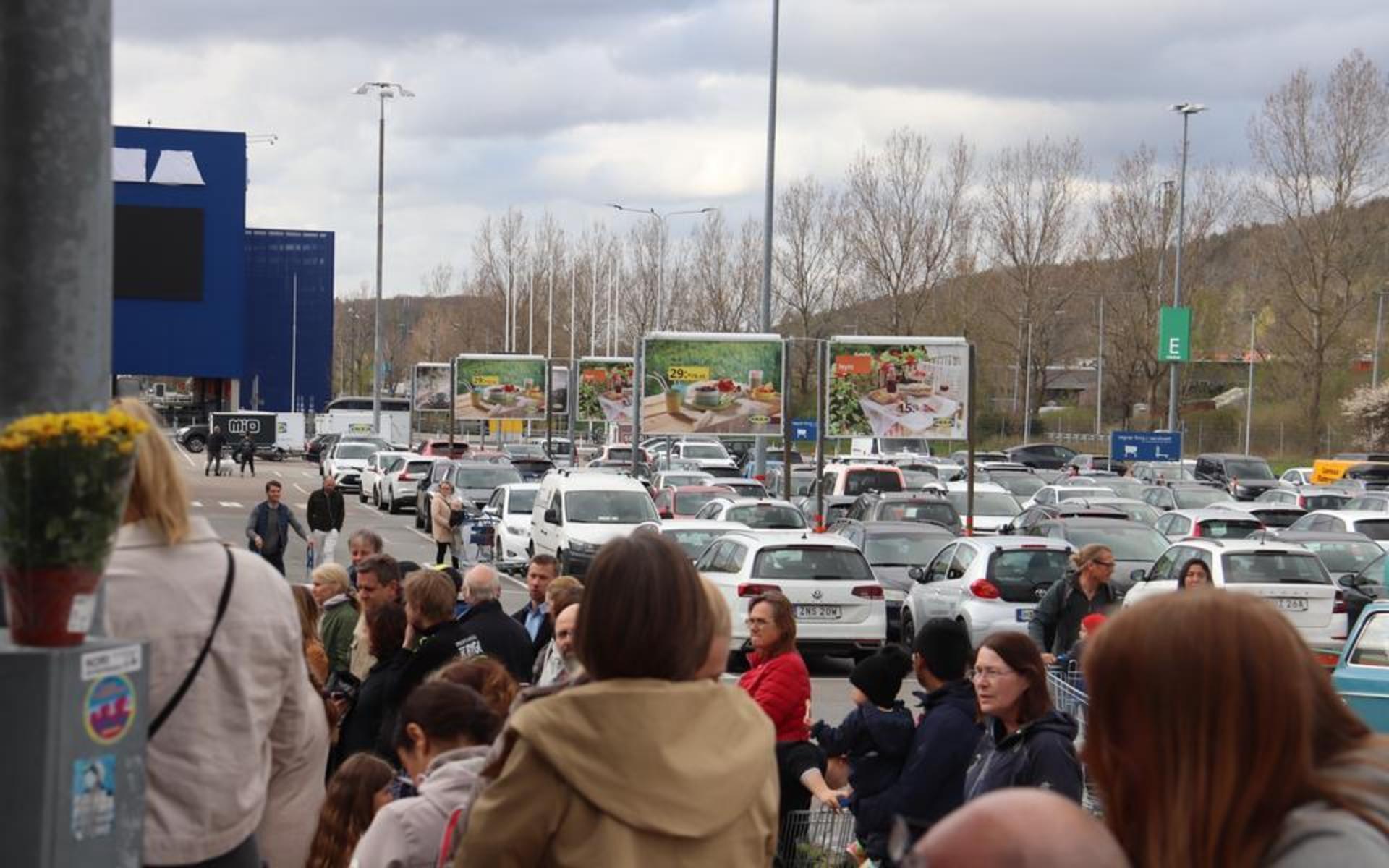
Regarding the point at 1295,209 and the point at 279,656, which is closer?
the point at 279,656

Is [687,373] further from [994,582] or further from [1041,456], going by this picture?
[1041,456]

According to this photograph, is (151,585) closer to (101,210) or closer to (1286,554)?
(101,210)

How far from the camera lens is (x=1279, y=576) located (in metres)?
18.2

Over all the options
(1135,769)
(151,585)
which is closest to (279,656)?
(151,585)

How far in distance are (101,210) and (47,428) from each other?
1.96ft

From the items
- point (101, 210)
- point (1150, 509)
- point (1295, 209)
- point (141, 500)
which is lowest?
point (1150, 509)

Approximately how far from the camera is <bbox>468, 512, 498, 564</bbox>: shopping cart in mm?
29959

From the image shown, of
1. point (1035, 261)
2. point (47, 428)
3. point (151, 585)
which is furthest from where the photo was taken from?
point (1035, 261)

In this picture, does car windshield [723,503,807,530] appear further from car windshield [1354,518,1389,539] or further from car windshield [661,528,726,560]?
car windshield [1354,518,1389,539]

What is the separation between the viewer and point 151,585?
3.88 metres

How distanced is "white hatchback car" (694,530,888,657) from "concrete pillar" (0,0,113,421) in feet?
50.5

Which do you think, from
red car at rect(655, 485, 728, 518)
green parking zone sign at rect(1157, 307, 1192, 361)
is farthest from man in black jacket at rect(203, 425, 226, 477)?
red car at rect(655, 485, 728, 518)

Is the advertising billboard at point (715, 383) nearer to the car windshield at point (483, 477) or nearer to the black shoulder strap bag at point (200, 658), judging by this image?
the car windshield at point (483, 477)

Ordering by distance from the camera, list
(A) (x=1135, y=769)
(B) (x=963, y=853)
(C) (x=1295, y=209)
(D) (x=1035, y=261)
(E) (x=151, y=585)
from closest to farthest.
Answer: (B) (x=963, y=853) → (A) (x=1135, y=769) → (E) (x=151, y=585) → (C) (x=1295, y=209) → (D) (x=1035, y=261)
